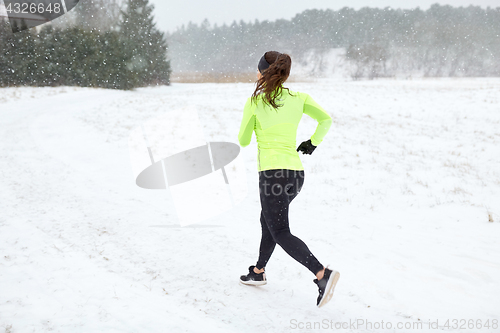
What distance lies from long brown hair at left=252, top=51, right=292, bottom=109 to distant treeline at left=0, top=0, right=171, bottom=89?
2863 centimetres

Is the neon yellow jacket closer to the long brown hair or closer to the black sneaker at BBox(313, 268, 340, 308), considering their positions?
the long brown hair

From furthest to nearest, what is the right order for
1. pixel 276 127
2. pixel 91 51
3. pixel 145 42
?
pixel 145 42, pixel 91 51, pixel 276 127

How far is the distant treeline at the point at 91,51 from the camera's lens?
24469mm

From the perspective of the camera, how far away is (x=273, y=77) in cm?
228

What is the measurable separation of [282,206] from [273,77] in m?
0.97

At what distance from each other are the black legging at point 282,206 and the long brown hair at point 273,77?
1.77 ft

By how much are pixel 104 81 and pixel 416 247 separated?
104ft

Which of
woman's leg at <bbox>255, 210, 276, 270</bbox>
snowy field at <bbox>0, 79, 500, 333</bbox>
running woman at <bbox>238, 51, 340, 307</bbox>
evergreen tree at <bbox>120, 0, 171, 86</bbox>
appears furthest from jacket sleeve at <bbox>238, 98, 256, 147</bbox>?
evergreen tree at <bbox>120, 0, 171, 86</bbox>

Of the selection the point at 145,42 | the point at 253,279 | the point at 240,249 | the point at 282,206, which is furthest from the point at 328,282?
the point at 145,42

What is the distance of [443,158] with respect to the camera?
841 centimetres

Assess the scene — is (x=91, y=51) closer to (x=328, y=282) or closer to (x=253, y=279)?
(x=253, y=279)

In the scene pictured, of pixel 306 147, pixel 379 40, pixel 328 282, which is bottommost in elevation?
Result: pixel 328 282

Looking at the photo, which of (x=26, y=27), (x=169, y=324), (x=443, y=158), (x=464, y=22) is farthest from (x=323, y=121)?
(x=464, y=22)

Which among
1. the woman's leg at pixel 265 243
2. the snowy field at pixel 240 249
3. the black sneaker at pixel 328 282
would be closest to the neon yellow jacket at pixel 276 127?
the woman's leg at pixel 265 243
